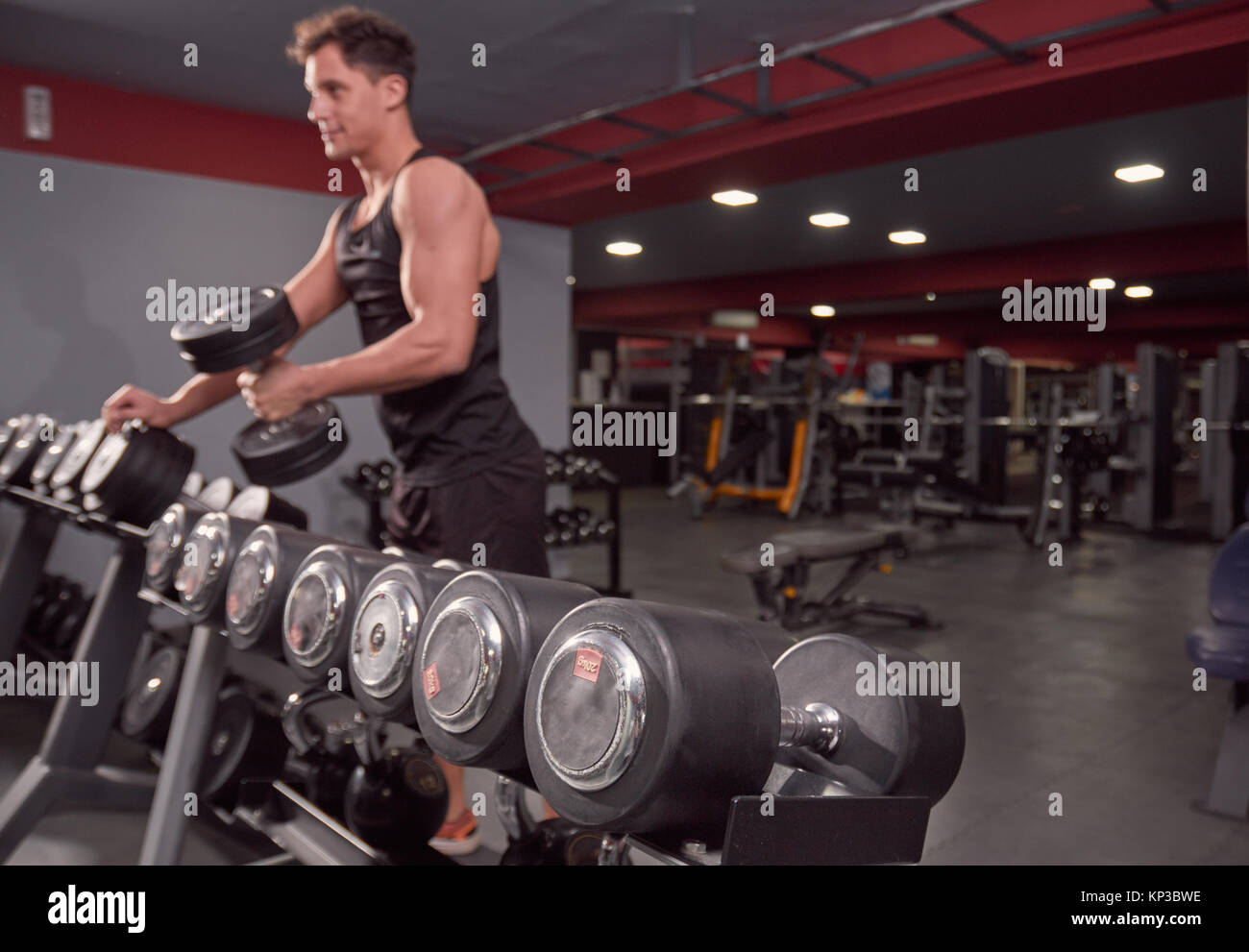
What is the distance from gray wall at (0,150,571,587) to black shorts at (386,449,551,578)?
6.89 ft

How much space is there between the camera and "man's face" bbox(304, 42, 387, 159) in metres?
1.26

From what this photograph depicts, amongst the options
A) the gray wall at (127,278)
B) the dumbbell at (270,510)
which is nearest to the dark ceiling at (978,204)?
the gray wall at (127,278)

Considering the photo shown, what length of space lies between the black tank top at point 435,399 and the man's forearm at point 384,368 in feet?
0.60

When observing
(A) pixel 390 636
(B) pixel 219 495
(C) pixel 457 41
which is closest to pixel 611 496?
(C) pixel 457 41

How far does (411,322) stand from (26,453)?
4.65ft

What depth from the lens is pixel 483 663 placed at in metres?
0.73

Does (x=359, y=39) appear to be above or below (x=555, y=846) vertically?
above

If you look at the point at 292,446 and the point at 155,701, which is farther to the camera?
the point at 155,701

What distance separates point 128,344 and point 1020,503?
7.22m

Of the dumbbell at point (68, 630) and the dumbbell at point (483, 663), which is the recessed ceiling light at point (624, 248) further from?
the dumbbell at point (483, 663)

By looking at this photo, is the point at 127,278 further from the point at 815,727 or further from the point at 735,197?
the point at 815,727

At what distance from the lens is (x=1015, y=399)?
1423 cm

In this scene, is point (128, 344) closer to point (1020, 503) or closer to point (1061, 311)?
point (1020, 503)

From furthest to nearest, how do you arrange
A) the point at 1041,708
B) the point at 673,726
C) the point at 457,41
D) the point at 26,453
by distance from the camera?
the point at 457,41, the point at 1041,708, the point at 26,453, the point at 673,726
